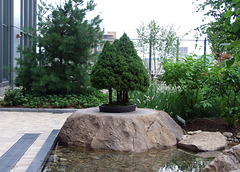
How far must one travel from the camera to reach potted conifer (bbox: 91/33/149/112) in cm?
529

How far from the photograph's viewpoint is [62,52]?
32.9 feet

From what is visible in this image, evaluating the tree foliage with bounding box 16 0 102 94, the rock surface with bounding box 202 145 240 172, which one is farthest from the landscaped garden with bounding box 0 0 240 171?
the rock surface with bounding box 202 145 240 172

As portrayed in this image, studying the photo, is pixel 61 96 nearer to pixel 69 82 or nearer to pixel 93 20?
pixel 69 82

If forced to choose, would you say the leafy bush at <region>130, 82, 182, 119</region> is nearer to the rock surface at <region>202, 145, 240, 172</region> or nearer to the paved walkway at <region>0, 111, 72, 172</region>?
the paved walkway at <region>0, 111, 72, 172</region>

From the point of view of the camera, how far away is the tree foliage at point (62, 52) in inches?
381

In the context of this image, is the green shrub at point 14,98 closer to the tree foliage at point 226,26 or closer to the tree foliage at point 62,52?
the tree foliage at point 62,52

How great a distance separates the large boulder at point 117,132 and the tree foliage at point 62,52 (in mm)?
4709

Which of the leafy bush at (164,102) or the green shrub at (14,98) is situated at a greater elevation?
the leafy bush at (164,102)

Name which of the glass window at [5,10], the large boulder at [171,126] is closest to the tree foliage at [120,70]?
the large boulder at [171,126]

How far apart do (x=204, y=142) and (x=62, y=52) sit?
6.44 meters

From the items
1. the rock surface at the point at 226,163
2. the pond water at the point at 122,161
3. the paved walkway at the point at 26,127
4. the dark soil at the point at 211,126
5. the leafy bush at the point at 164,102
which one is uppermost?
the leafy bush at the point at 164,102

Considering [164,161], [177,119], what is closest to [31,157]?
[164,161]

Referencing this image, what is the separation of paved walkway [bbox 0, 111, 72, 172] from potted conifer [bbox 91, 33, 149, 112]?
1.49m

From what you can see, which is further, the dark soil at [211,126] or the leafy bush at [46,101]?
the leafy bush at [46,101]
